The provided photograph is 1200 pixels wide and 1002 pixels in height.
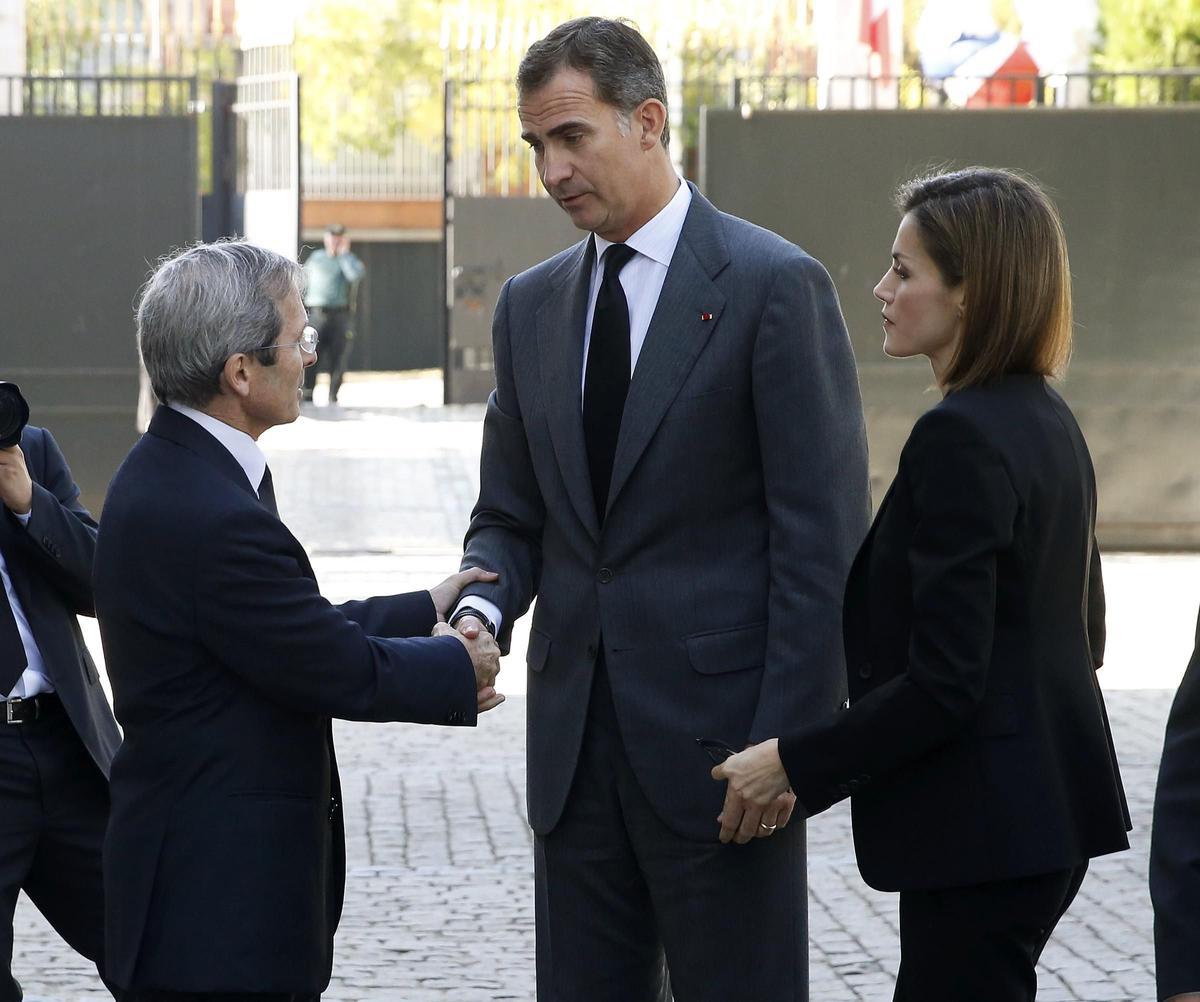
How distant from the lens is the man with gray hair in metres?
3.12

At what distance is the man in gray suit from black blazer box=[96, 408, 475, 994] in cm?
43

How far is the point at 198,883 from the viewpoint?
3186 millimetres

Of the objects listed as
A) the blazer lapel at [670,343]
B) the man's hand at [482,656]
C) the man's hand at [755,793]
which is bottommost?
the man's hand at [755,793]

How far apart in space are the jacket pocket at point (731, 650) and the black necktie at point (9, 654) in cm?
151

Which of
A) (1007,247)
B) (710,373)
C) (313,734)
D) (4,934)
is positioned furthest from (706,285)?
(4,934)

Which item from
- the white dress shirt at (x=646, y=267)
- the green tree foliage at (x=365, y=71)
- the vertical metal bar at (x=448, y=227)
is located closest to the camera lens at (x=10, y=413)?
the white dress shirt at (x=646, y=267)

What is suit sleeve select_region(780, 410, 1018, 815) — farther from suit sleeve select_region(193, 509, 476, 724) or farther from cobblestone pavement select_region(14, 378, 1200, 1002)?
cobblestone pavement select_region(14, 378, 1200, 1002)

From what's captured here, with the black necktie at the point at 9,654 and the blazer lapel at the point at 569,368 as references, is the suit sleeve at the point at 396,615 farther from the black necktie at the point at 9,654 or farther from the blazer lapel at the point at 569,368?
the black necktie at the point at 9,654

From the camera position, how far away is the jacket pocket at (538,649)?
3564 mm

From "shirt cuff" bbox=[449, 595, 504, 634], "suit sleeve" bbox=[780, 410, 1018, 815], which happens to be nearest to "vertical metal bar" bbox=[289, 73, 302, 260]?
"shirt cuff" bbox=[449, 595, 504, 634]

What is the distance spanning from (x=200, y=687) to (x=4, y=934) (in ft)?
4.01

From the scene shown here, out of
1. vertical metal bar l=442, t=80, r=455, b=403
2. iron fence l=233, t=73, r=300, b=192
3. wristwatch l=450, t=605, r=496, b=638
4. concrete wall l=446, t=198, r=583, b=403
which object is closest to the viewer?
wristwatch l=450, t=605, r=496, b=638

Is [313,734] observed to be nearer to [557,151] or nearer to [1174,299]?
[557,151]

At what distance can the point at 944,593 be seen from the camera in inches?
113
